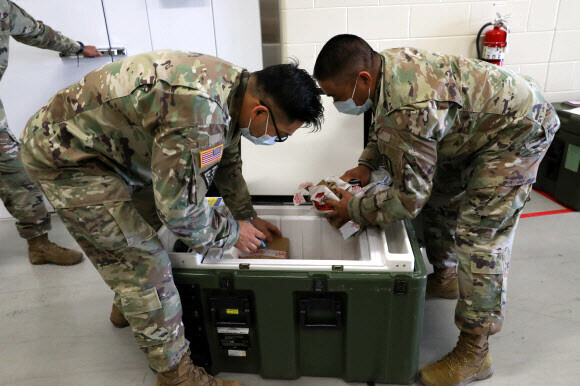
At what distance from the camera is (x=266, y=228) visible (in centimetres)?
163

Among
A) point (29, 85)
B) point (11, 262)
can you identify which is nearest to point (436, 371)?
point (11, 262)

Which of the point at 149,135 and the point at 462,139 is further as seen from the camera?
the point at 462,139

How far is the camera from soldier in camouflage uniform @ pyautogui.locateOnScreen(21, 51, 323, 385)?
1087 millimetres

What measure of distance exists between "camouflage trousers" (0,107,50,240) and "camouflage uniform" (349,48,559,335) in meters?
1.77

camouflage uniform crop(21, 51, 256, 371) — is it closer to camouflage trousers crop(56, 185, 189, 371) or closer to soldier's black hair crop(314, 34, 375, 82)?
camouflage trousers crop(56, 185, 189, 371)

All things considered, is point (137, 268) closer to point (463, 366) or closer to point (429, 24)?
point (463, 366)

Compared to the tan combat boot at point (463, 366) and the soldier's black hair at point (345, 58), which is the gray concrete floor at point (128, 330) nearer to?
the tan combat boot at point (463, 366)

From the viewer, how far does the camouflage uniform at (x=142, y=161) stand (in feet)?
3.55

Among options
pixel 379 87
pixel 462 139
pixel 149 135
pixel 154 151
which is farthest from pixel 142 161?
pixel 462 139

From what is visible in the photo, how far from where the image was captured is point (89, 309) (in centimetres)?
202

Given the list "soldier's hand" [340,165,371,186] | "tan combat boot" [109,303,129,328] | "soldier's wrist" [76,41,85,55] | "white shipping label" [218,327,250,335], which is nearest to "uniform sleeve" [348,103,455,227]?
"soldier's hand" [340,165,371,186]

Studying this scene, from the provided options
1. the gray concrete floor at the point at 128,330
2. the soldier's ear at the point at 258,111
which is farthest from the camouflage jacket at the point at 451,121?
the gray concrete floor at the point at 128,330

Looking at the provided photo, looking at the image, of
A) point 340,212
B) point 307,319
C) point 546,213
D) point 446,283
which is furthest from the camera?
point 546,213

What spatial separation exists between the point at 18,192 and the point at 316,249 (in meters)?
1.63
